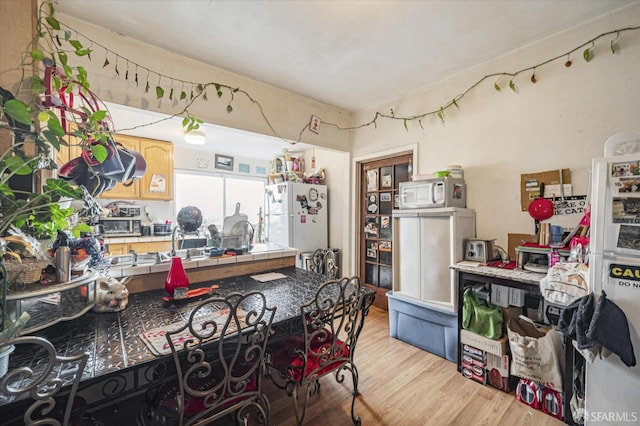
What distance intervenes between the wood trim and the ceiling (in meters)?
1.45

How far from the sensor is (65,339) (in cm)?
108

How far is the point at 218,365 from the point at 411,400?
1.31 meters

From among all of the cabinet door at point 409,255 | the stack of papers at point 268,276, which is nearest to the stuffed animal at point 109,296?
the stack of papers at point 268,276

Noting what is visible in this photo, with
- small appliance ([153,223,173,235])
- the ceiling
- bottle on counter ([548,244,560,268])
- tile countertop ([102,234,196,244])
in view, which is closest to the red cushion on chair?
bottle on counter ([548,244,560,268])

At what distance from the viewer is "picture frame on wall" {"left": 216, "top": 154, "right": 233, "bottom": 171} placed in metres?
5.04

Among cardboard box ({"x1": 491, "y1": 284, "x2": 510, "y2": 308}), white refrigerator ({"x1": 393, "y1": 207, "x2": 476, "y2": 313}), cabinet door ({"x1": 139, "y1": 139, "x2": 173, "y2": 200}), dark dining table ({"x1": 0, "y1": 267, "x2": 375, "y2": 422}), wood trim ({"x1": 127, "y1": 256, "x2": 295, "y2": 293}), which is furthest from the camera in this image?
cabinet door ({"x1": 139, "y1": 139, "x2": 173, "y2": 200})

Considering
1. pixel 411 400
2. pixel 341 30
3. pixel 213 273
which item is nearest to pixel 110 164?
pixel 213 273

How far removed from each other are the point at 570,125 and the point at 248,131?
2.78m

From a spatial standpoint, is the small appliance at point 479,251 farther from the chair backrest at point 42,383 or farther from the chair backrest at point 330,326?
the chair backrest at point 42,383

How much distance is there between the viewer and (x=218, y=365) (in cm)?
140

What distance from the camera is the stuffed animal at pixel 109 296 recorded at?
1342 millimetres

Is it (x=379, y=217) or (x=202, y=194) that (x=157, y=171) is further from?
(x=379, y=217)

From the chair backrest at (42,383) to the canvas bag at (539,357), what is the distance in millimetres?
2292

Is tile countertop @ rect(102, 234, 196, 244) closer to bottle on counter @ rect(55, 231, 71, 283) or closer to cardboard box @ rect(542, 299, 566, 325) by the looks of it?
bottle on counter @ rect(55, 231, 71, 283)
